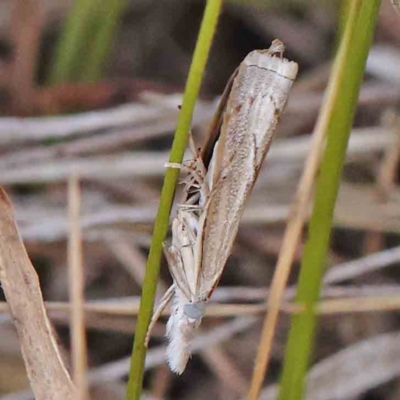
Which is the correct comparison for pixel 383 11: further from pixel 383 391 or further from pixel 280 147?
pixel 383 391

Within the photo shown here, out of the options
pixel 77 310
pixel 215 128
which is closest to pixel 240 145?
pixel 215 128

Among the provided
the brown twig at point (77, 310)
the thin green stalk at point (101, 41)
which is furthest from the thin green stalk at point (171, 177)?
the thin green stalk at point (101, 41)

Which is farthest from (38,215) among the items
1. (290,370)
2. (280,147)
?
(290,370)

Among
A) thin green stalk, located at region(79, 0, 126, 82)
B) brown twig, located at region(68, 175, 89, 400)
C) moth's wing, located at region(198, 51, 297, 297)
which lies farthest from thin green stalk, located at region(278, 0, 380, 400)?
thin green stalk, located at region(79, 0, 126, 82)

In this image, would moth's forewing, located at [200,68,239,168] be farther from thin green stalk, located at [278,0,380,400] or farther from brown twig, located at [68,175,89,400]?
brown twig, located at [68,175,89,400]

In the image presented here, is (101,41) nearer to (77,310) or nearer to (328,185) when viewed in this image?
(77,310)

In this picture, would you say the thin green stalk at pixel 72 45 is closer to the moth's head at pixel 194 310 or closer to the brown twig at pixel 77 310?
the brown twig at pixel 77 310
